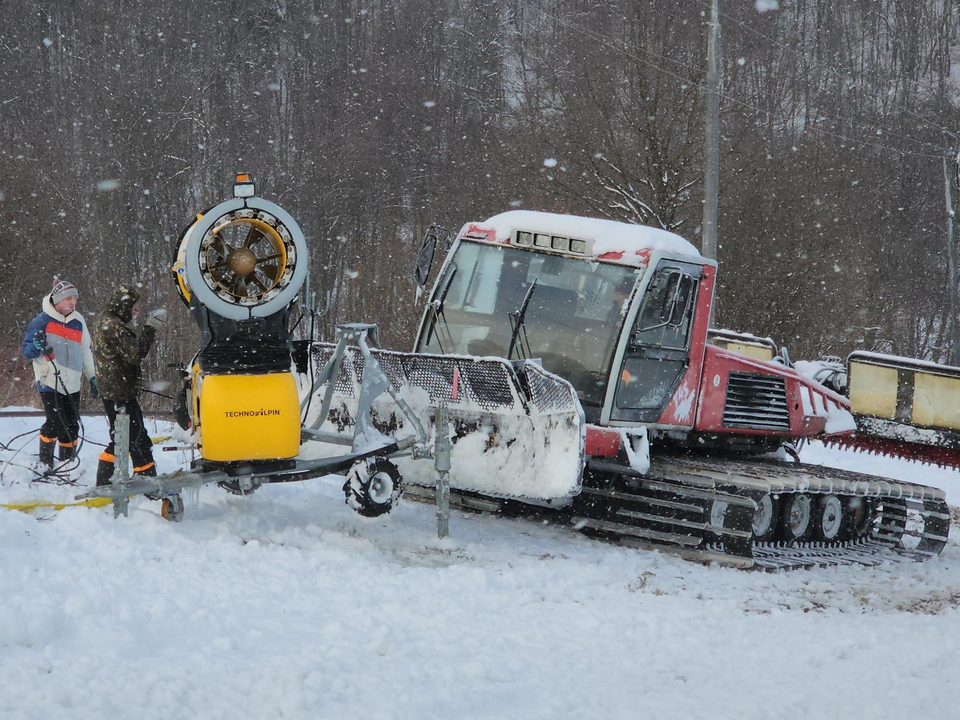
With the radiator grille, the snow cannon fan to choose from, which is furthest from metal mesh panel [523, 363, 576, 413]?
the radiator grille

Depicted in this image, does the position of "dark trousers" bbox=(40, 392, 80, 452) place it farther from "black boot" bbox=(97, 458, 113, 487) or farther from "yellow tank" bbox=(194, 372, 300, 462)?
"yellow tank" bbox=(194, 372, 300, 462)

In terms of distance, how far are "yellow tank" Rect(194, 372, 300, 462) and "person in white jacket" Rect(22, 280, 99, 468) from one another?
7.75 ft

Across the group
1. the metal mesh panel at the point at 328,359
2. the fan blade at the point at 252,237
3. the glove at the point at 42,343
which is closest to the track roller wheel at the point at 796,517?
the metal mesh panel at the point at 328,359

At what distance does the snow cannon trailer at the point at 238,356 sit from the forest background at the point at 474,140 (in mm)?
2980

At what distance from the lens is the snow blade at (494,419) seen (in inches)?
314

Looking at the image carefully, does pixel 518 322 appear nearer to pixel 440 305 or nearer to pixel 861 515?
pixel 440 305

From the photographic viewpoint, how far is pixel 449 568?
701 cm

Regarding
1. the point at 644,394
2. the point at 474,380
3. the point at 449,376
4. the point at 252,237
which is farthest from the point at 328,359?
the point at 644,394

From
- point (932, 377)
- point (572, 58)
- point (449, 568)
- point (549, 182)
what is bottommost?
point (449, 568)

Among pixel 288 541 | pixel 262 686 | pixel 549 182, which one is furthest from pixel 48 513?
pixel 549 182

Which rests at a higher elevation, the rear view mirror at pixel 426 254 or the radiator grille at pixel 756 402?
the rear view mirror at pixel 426 254

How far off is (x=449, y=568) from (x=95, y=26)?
41857 mm

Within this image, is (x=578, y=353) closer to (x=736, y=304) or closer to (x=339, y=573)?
(x=339, y=573)

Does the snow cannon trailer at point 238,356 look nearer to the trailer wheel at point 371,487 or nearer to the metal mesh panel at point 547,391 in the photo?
the trailer wheel at point 371,487
